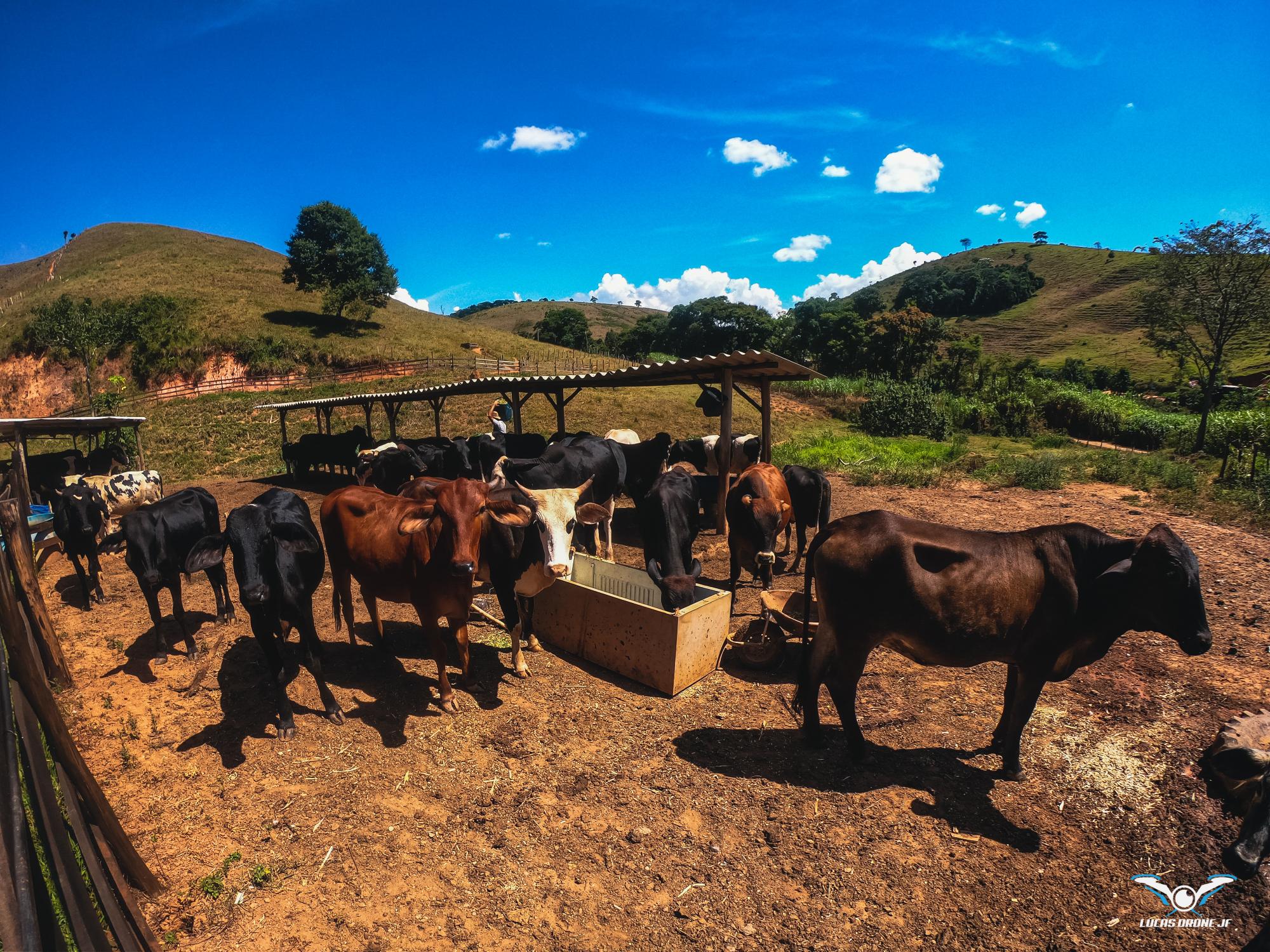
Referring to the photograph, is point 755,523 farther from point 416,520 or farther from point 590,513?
point 416,520

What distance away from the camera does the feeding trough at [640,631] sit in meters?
5.65

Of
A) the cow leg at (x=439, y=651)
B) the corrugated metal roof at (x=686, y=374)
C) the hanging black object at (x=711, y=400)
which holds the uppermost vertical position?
the corrugated metal roof at (x=686, y=374)

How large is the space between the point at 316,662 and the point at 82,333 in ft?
183

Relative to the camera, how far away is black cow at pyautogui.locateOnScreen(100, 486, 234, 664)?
6.38 meters

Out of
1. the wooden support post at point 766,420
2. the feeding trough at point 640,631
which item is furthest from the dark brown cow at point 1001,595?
the wooden support post at point 766,420

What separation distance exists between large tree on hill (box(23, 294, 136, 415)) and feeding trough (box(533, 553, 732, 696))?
5241 centimetres

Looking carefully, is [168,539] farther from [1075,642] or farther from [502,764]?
[1075,642]

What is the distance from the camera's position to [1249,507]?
12.0 m

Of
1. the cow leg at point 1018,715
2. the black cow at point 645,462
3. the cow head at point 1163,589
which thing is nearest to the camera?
the cow head at point 1163,589

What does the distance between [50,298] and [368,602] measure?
242ft

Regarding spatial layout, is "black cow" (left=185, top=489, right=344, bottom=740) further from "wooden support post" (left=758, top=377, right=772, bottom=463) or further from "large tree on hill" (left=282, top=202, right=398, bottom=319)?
"large tree on hill" (left=282, top=202, right=398, bottom=319)

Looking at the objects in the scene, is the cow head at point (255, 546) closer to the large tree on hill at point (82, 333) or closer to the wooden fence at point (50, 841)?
the wooden fence at point (50, 841)

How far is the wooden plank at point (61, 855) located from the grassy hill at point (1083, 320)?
2249 inches

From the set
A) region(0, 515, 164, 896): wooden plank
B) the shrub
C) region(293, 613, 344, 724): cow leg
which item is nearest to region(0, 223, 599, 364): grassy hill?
the shrub
